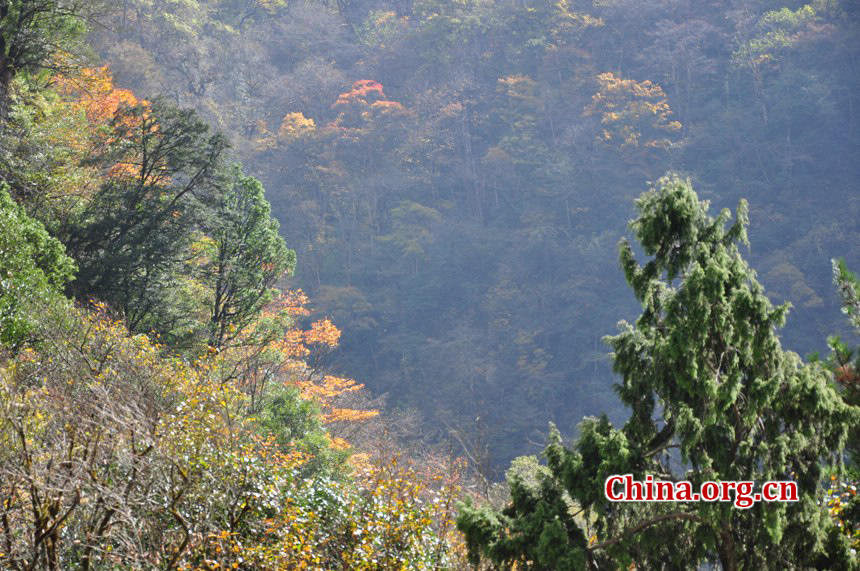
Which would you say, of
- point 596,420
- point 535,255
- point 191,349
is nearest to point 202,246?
point 191,349

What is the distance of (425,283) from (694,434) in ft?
110

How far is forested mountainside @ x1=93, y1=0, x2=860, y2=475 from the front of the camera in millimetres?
34875

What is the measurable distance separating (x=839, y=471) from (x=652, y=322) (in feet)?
5.99

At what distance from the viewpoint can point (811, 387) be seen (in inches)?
215

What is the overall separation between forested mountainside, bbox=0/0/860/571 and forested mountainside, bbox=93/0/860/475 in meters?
0.17

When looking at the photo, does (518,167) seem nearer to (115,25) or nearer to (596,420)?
(115,25)

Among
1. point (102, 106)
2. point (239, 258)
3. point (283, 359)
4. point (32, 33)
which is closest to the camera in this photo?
point (32, 33)

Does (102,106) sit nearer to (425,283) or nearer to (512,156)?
(425,283)

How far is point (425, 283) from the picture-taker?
39.0 m

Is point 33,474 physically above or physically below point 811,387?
below

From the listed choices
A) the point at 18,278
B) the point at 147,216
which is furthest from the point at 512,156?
the point at 18,278

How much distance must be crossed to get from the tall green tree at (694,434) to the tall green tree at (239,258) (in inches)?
499

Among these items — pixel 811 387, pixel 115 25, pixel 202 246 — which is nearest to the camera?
pixel 811 387

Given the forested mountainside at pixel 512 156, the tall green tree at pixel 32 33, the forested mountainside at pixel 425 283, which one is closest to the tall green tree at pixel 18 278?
the forested mountainside at pixel 425 283
